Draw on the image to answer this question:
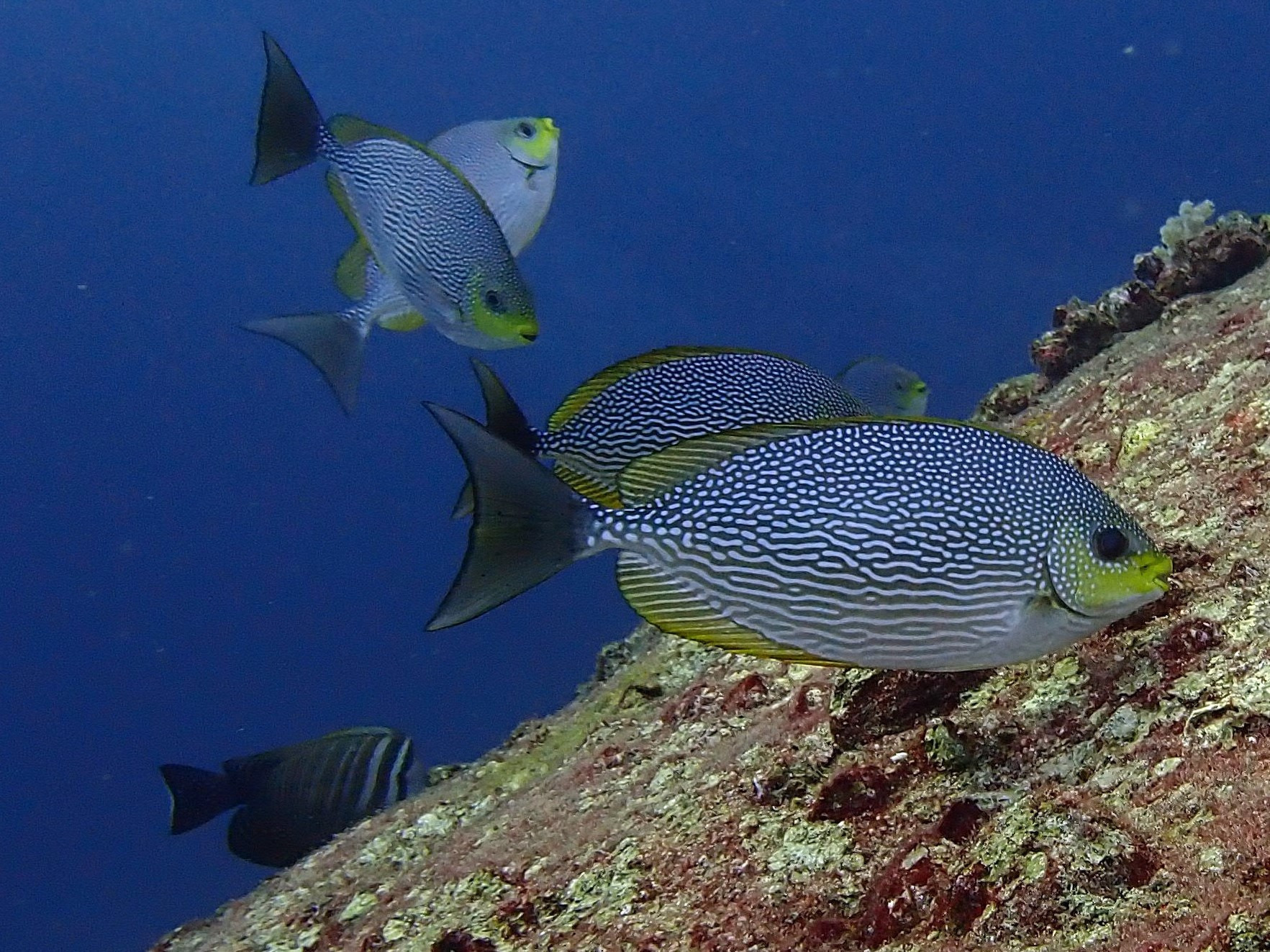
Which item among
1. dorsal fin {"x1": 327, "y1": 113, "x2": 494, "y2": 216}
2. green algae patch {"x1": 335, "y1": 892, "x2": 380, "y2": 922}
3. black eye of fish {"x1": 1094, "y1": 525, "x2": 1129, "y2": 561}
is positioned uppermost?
dorsal fin {"x1": 327, "y1": 113, "x2": 494, "y2": 216}

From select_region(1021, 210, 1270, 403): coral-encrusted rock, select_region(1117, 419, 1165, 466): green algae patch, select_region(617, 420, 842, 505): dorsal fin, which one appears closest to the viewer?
select_region(617, 420, 842, 505): dorsal fin

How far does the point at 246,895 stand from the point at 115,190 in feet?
273

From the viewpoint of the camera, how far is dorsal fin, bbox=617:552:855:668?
2084 millimetres

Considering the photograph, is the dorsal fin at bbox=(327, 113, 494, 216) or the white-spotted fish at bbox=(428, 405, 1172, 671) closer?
the white-spotted fish at bbox=(428, 405, 1172, 671)

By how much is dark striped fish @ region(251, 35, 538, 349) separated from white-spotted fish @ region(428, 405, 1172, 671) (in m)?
1.34

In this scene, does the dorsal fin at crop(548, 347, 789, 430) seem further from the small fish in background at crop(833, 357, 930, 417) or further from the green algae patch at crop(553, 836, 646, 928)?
the small fish in background at crop(833, 357, 930, 417)

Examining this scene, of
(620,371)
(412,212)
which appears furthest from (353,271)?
(620,371)

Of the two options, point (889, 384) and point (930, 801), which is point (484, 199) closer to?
point (930, 801)

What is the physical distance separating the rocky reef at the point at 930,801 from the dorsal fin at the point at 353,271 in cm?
208

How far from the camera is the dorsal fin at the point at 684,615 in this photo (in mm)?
2084

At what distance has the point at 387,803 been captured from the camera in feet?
16.0

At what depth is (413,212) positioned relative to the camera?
3361 millimetres

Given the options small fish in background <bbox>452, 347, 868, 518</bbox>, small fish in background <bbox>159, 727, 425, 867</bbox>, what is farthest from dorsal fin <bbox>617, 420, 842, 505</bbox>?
small fish in background <bbox>159, 727, 425, 867</bbox>

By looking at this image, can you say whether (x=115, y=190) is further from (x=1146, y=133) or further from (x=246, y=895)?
(x=246, y=895)
